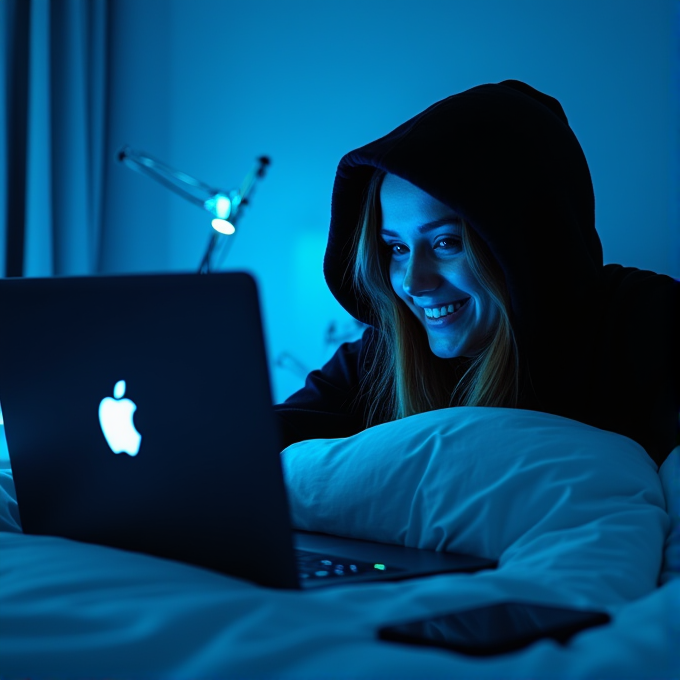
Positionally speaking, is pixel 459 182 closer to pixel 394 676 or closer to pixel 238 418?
pixel 238 418

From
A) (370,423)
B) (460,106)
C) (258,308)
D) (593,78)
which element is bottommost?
(370,423)

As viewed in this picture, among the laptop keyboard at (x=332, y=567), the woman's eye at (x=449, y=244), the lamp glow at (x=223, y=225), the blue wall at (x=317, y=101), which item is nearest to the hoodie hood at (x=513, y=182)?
the woman's eye at (x=449, y=244)

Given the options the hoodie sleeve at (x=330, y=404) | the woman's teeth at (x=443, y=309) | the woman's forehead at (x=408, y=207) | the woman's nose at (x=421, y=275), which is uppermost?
the woman's forehead at (x=408, y=207)

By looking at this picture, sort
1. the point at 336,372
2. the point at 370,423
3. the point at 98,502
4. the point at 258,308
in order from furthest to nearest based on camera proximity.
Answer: the point at 336,372
the point at 370,423
the point at 98,502
the point at 258,308

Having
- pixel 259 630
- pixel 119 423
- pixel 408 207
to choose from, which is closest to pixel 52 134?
pixel 408 207

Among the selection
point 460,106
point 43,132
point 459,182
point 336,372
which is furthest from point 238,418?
point 43,132

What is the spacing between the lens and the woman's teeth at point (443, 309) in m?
1.53

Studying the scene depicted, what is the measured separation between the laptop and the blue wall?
4.53 feet

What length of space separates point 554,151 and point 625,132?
842 mm

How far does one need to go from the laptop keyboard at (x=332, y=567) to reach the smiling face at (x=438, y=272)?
0.70m

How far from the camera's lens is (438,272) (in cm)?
151

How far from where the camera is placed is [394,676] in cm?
48

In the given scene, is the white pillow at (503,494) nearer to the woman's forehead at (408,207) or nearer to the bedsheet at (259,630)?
the bedsheet at (259,630)

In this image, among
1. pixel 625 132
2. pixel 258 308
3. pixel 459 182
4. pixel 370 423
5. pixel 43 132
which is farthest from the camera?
pixel 43 132
